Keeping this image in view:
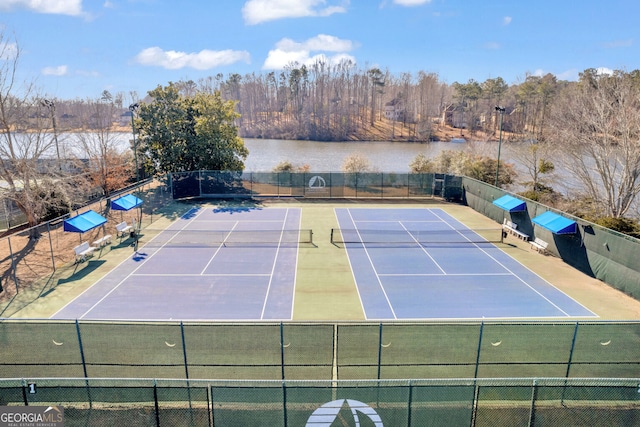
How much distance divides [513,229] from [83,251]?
69.6ft

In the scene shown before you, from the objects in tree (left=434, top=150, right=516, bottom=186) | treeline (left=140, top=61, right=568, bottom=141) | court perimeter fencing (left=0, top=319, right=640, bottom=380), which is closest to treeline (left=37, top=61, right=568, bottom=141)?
treeline (left=140, top=61, right=568, bottom=141)

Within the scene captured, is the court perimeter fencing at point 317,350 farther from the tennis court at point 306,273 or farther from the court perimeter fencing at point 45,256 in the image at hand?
the court perimeter fencing at point 45,256

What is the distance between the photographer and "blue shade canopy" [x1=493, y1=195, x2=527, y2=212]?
2227 cm

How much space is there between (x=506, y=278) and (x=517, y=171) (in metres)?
22.6

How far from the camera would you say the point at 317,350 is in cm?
973

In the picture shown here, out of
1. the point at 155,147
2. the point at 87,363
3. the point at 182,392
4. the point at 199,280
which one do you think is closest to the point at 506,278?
the point at 199,280

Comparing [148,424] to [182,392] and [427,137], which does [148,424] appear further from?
[427,137]

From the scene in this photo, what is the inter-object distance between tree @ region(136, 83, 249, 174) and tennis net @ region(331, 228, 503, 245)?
13.7m

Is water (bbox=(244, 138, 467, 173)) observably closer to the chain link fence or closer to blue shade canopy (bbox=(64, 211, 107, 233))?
the chain link fence

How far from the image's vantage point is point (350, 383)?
28.0ft

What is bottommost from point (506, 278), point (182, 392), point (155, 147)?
point (506, 278)

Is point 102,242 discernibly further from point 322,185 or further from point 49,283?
point 322,185

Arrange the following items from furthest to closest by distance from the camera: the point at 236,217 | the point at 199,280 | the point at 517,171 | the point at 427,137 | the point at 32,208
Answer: the point at 427,137
the point at 517,171
the point at 236,217
the point at 32,208
the point at 199,280

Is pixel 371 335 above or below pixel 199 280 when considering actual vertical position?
above
